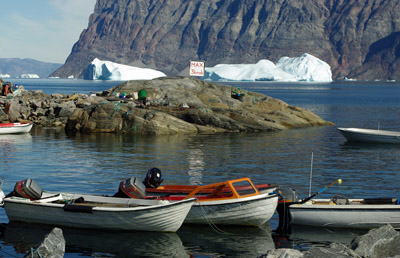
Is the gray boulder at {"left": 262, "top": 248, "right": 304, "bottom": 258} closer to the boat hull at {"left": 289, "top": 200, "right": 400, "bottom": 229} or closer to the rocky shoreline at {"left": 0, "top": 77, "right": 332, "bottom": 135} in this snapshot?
the boat hull at {"left": 289, "top": 200, "right": 400, "bottom": 229}

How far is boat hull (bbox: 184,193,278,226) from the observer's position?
18.5 meters

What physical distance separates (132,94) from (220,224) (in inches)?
1512

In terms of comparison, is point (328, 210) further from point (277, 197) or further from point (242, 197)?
point (242, 197)

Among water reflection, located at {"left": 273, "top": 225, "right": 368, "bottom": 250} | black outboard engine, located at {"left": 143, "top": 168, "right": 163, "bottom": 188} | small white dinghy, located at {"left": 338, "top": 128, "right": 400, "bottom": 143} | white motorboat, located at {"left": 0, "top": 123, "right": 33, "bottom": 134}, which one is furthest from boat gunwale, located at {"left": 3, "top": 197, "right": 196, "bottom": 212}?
white motorboat, located at {"left": 0, "top": 123, "right": 33, "bottom": 134}

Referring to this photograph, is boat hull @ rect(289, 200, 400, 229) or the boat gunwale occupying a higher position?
the boat gunwale

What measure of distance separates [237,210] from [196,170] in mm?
11558

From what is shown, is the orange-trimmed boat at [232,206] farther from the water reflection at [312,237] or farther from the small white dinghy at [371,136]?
the small white dinghy at [371,136]

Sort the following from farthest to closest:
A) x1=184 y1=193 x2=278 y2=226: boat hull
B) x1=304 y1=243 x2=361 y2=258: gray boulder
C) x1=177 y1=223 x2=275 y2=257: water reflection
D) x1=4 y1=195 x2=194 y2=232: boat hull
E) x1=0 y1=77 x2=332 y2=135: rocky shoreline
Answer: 1. x1=0 y1=77 x2=332 y2=135: rocky shoreline
2. x1=184 y1=193 x2=278 y2=226: boat hull
3. x1=4 y1=195 x2=194 y2=232: boat hull
4. x1=177 y1=223 x2=275 y2=257: water reflection
5. x1=304 y1=243 x2=361 y2=258: gray boulder

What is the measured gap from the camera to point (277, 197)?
18719mm

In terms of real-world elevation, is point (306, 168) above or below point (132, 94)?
below

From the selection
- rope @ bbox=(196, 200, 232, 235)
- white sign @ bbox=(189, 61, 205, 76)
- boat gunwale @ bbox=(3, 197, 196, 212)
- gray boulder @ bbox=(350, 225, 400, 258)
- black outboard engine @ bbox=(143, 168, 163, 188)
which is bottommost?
rope @ bbox=(196, 200, 232, 235)

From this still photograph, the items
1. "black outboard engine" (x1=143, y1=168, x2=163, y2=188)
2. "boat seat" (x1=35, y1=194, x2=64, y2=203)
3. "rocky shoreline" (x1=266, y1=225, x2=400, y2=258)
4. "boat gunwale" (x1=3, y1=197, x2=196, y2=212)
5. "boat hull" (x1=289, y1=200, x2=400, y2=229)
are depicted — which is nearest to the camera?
"rocky shoreline" (x1=266, y1=225, x2=400, y2=258)

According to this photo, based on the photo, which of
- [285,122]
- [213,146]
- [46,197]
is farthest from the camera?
[285,122]

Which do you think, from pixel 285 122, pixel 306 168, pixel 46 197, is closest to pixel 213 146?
pixel 306 168
